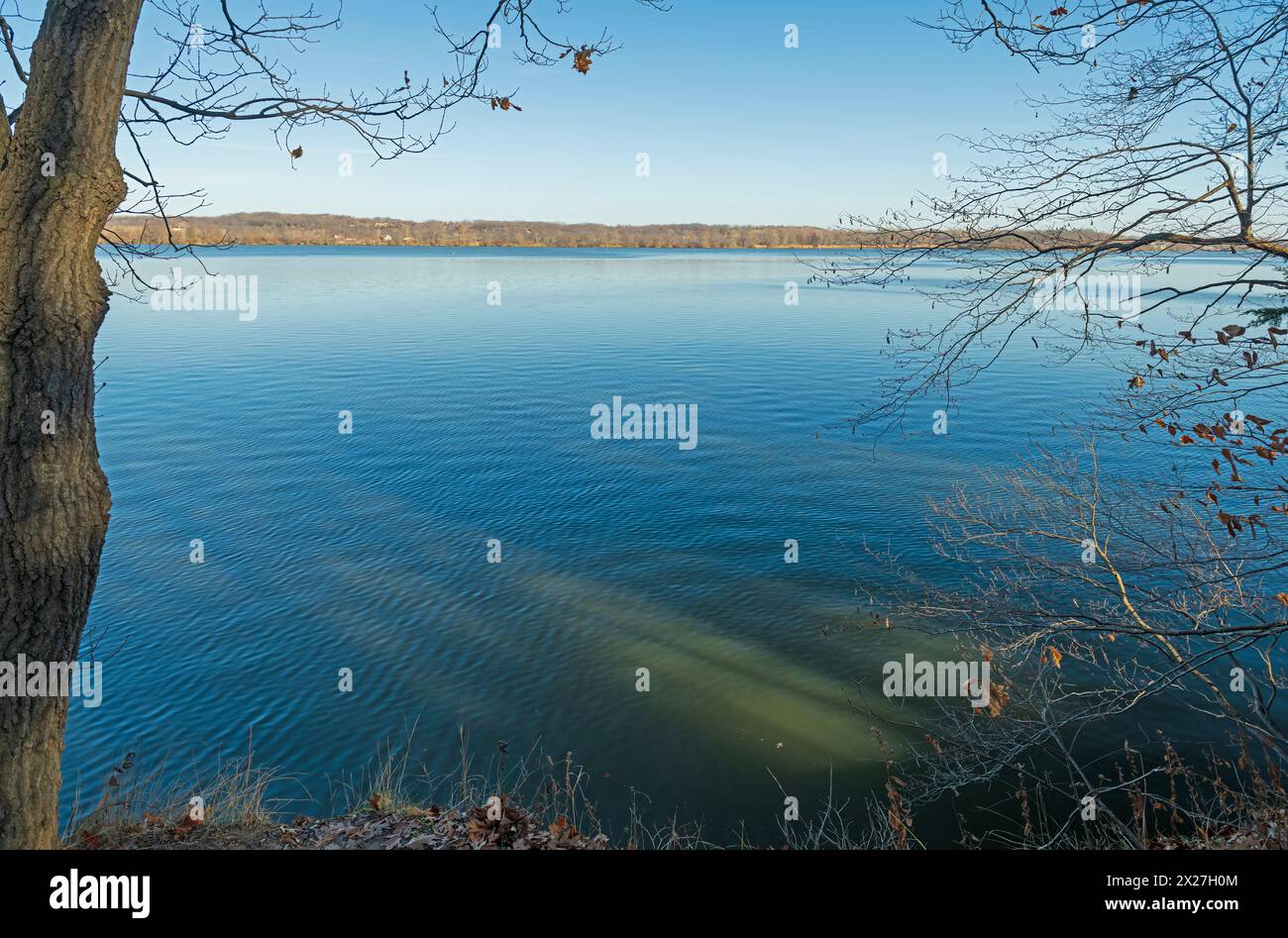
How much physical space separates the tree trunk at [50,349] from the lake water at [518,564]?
32.5ft

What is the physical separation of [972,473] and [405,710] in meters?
21.9

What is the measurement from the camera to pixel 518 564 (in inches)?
958

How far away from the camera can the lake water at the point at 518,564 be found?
16375mm

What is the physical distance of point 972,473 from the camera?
30.3 meters

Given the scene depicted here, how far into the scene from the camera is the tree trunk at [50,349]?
17.7 ft

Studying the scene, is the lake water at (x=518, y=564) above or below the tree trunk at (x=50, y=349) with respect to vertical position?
below

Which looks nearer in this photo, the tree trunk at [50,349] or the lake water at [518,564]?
the tree trunk at [50,349]

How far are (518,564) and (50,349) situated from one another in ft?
62.8

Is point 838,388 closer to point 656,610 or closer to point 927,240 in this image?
point 656,610

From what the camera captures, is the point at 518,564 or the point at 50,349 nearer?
the point at 50,349

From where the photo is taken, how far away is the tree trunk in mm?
5391

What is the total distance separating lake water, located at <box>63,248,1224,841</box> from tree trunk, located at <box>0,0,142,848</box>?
32.5 feet

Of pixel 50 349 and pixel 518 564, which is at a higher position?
pixel 50 349
